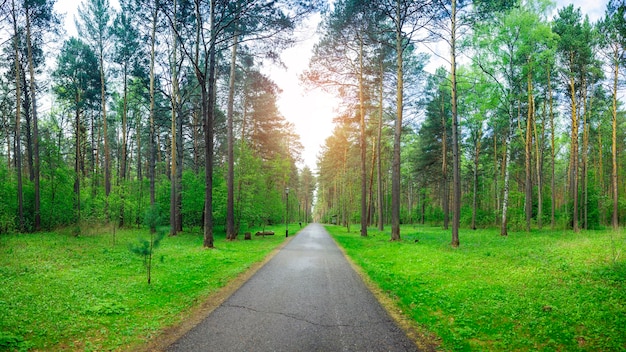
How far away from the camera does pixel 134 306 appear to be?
5.18 m

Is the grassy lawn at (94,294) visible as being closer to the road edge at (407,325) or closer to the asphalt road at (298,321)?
the asphalt road at (298,321)

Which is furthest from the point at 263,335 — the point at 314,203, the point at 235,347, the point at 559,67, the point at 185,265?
the point at 314,203

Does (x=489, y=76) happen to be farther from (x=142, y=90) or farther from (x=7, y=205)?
(x=7, y=205)

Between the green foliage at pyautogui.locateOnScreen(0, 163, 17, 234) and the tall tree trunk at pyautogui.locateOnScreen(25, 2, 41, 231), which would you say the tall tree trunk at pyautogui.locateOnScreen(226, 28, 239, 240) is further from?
the green foliage at pyautogui.locateOnScreen(0, 163, 17, 234)

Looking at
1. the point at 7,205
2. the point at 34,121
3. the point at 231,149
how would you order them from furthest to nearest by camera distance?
the point at 231,149 < the point at 34,121 < the point at 7,205

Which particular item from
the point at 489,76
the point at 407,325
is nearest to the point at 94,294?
the point at 407,325

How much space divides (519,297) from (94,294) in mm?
8298

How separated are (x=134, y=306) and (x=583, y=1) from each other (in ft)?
81.4

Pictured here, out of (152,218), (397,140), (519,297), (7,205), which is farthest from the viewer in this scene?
(397,140)

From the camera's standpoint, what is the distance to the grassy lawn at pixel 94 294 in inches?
154

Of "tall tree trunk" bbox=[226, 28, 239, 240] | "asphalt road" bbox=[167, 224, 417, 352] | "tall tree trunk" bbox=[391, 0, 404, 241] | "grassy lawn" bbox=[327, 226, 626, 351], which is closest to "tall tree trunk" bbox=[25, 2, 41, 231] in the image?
"tall tree trunk" bbox=[226, 28, 239, 240]

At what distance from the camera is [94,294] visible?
18.4 ft

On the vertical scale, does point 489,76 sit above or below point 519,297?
above

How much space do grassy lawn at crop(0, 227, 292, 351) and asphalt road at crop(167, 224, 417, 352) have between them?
86 cm
